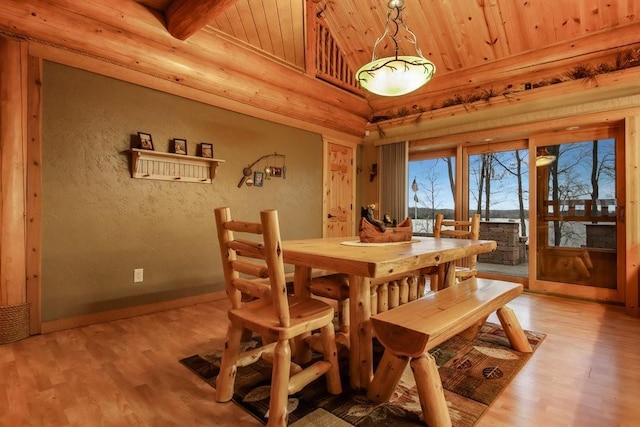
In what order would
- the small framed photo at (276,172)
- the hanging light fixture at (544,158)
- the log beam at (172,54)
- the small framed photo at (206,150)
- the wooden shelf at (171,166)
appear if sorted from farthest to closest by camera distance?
1. the small framed photo at (276,172)
2. the hanging light fixture at (544,158)
3. the small framed photo at (206,150)
4. the wooden shelf at (171,166)
5. the log beam at (172,54)

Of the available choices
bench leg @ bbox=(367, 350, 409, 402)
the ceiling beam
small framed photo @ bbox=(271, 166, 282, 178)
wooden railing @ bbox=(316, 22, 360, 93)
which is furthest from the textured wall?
bench leg @ bbox=(367, 350, 409, 402)

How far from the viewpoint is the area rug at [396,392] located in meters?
1.51

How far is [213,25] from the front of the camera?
340 cm

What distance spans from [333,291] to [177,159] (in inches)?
88.3

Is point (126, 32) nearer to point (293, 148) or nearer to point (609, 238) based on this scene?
point (293, 148)

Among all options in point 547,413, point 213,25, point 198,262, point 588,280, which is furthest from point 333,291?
point 588,280

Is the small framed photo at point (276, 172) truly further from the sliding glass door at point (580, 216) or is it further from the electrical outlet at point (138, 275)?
the sliding glass door at point (580, 216)

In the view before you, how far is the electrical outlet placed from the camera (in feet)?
10.0

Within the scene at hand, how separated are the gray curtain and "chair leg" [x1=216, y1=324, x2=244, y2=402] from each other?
13.0 feet

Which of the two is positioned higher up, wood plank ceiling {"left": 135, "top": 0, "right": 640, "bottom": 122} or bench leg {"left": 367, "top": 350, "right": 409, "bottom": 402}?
wood plank ceiling {"left": 135, "top": 0, "right": 640, "bottom": 122}

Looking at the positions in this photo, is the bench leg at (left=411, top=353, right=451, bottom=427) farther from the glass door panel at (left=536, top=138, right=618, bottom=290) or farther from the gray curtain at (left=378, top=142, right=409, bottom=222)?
the gray curtain at (left=378, top=142, right=409, bottom=222)

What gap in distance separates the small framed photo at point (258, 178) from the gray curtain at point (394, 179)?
2.13 m

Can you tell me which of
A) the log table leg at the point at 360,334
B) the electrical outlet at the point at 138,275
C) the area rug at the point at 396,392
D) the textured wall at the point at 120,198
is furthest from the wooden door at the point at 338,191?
the log table leg at the point at 360,334

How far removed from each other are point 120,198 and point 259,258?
2205 millimetres
